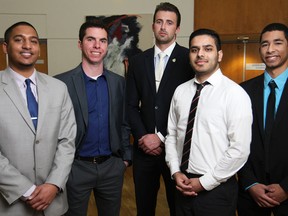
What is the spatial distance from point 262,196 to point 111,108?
4.14 feet

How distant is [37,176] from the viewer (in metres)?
2.00

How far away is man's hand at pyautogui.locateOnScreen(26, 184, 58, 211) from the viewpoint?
1924 mm

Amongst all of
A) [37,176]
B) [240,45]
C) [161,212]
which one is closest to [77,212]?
[37,176]

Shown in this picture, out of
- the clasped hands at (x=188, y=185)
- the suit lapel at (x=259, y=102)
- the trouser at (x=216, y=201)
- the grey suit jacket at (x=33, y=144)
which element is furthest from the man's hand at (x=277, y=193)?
the grey suit jacket at (x=33, y=144)

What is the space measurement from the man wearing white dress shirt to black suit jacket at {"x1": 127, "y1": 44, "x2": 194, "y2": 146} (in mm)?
421

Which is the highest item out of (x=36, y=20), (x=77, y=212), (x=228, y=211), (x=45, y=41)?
(x=36, y=20)

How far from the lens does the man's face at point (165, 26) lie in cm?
261

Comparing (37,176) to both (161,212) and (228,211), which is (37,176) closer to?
(228,211)

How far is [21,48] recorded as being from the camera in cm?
202

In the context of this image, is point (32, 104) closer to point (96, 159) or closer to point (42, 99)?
point (42, 99)

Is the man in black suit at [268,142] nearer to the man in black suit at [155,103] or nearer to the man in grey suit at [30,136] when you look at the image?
the man in black suit at [155,103]

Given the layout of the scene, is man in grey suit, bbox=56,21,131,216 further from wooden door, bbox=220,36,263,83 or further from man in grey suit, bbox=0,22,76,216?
wooden door, bbox=220,36,263,83

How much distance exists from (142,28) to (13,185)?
4904 millimetres

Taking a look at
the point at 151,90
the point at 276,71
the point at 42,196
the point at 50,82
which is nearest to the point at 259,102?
the point at 276,71
